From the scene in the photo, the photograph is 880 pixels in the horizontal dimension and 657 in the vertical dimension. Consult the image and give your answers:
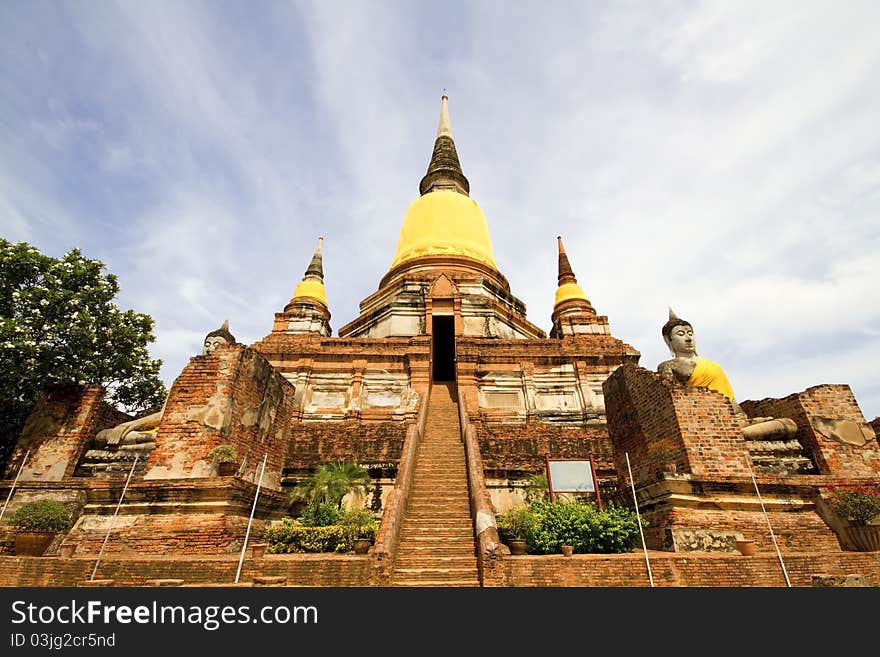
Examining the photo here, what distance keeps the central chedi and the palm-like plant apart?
26.6 feet

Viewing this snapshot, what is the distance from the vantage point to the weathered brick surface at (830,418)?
8.09m

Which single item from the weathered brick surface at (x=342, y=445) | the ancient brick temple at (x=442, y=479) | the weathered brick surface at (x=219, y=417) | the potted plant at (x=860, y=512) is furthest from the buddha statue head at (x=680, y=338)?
the weathered brick surface at (x=219, y=417)

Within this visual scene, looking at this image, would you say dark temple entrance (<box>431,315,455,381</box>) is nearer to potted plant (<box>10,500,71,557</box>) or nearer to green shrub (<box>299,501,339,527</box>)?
green shrub (<box>299,501,339,527</box>)

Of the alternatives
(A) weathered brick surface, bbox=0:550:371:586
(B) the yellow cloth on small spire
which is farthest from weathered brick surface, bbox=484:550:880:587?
(B) the yellow cloth on small spire

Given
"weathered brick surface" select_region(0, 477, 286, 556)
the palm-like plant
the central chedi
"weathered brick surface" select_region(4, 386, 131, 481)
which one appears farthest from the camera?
the central chedi

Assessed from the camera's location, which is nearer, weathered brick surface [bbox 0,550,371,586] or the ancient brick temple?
weathered brick surface [bbox 0,550,371,586]

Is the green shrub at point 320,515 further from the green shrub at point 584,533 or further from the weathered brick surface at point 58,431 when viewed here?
the weathered brick surface at point 58,431


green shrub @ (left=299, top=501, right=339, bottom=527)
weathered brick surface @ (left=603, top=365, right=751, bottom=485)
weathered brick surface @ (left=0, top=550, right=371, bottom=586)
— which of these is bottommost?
A: weathered brick surface @ (left=0, top=550, right=371, bottom=586)

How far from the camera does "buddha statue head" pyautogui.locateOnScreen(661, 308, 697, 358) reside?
9.58 metres

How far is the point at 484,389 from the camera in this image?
1529cm

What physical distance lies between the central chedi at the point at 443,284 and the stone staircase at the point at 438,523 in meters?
7.14
